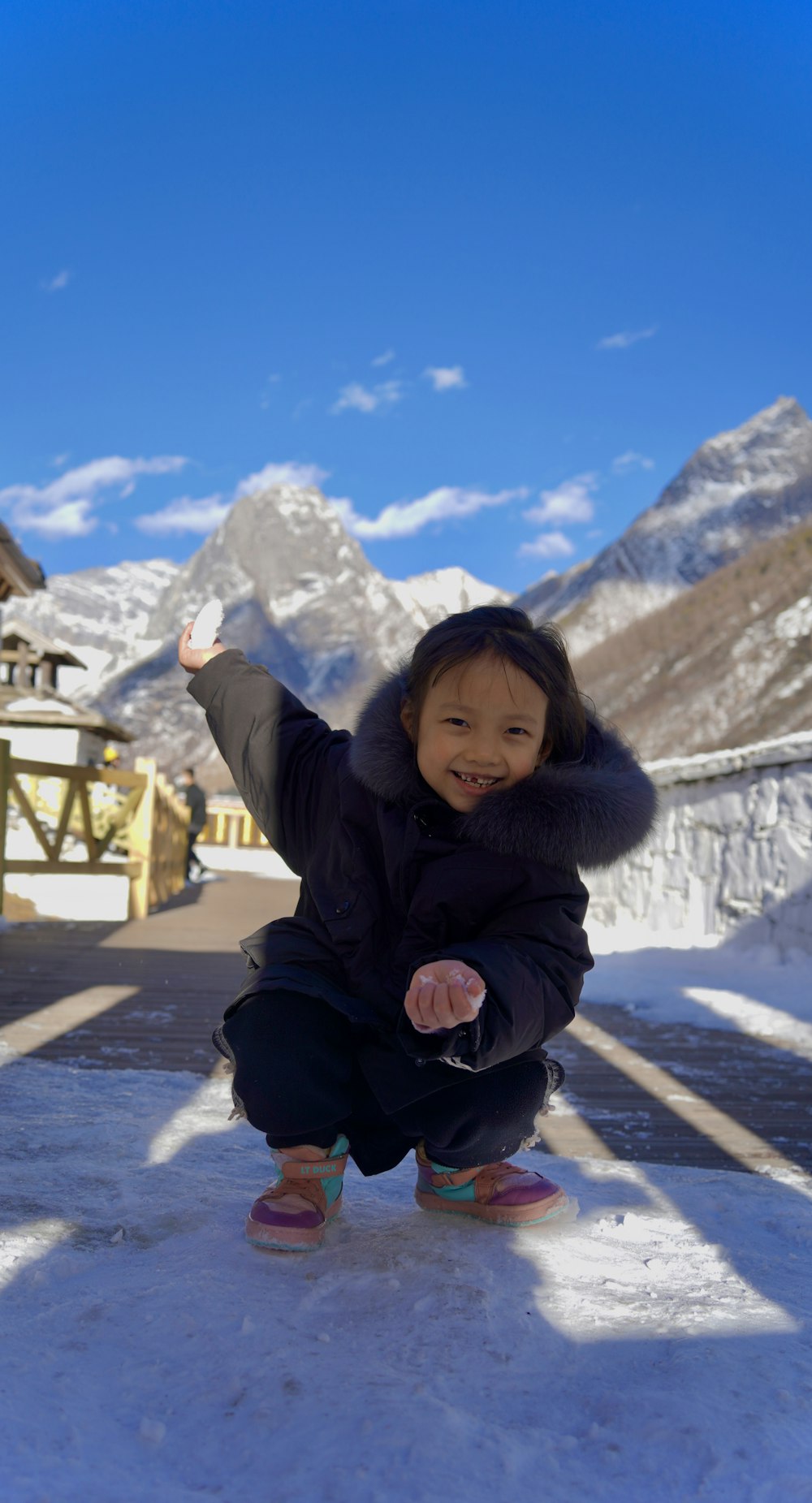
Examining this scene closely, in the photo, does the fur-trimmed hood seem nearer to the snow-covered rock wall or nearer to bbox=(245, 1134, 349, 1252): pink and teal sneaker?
bbox=(245, 1134, 349, 1252): pink and teal sneaker

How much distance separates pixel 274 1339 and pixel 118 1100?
4.29 ft

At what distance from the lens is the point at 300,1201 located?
1.59 m

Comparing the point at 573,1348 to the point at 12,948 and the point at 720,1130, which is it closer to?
Result: the point at 720,1130

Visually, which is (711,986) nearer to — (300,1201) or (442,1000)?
(300,1201)

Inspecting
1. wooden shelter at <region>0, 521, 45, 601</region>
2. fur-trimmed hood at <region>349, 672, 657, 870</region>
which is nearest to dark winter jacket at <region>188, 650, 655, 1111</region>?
fur-trimmed hood at <region>349, 672, 657, 870</region>

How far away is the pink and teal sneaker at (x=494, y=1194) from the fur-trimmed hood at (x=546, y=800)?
0.51 metres

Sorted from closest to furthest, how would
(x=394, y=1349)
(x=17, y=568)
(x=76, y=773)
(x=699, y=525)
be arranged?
(x=394, y=1349)
(x=76, y=773)
(x=17, y=568)
(x=699, y=525)

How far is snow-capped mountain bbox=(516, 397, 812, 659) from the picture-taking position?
66188mm

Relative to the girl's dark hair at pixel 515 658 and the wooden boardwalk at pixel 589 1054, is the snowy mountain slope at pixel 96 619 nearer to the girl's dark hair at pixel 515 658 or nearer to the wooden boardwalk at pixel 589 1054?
the wooden boardwalk at pixel 589 1054

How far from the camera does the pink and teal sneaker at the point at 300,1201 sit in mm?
1534

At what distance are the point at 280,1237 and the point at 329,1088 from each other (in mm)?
208

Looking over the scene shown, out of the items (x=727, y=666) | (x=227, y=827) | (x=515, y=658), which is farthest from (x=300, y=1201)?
(x=227, y=827)

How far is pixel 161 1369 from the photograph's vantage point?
3.91ft

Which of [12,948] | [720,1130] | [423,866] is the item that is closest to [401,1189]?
[423,866]
